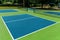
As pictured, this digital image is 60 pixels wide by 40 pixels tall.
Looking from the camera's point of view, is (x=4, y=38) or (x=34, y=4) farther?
(x=34, y=4)

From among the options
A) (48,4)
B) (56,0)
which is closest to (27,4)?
(48,4)

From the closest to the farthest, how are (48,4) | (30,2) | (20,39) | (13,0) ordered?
(20,39), (48,4), (30,2), (13,0)

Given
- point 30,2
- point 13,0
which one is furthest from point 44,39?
point 13,0

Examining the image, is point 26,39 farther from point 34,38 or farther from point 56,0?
point 56,0

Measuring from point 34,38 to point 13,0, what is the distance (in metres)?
36.6

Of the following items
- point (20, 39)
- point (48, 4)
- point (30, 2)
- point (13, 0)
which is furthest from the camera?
point (13, 0)

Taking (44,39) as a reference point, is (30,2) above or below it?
below

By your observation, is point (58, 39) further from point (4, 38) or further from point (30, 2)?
point (30, 2)

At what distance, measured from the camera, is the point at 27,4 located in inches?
1262

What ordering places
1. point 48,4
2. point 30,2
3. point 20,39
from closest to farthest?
point 20,39
point 48,4
point 30,2

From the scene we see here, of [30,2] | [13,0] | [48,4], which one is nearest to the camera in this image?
[48,4]

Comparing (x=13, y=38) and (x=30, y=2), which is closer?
(x=13, y=38)

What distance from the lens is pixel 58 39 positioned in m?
6.87

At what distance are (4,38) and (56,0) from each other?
29462mm
